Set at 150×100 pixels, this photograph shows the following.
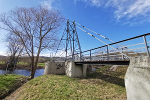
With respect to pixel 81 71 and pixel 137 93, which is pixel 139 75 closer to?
pixel 137 93

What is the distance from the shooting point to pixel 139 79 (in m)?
3.44

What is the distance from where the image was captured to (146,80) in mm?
3184

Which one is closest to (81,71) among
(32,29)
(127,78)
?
(127,78)

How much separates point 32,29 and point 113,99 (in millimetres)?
14876

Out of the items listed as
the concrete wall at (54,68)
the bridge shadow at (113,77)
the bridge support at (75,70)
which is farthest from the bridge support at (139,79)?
the concrete wall at (54,68)

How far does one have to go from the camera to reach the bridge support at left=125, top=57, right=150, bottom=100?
3.18 meters

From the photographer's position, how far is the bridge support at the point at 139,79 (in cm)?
318

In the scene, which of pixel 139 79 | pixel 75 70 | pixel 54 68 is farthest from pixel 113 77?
pixel 54 68

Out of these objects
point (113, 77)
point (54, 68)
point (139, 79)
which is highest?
point (139, 79)

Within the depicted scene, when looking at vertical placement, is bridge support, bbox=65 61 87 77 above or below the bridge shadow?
above

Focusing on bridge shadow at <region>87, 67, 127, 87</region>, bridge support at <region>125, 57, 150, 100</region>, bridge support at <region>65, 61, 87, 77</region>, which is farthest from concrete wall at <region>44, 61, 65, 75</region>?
bridge support at <region>125, 57, 150, 100</region>

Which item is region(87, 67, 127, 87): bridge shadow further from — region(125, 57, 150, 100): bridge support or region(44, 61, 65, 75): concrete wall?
region(125, 57, 150, 100): bridge support

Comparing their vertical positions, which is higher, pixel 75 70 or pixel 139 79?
pixel 139 79

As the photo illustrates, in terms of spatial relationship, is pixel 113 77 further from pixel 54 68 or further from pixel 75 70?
pixel 54 68
